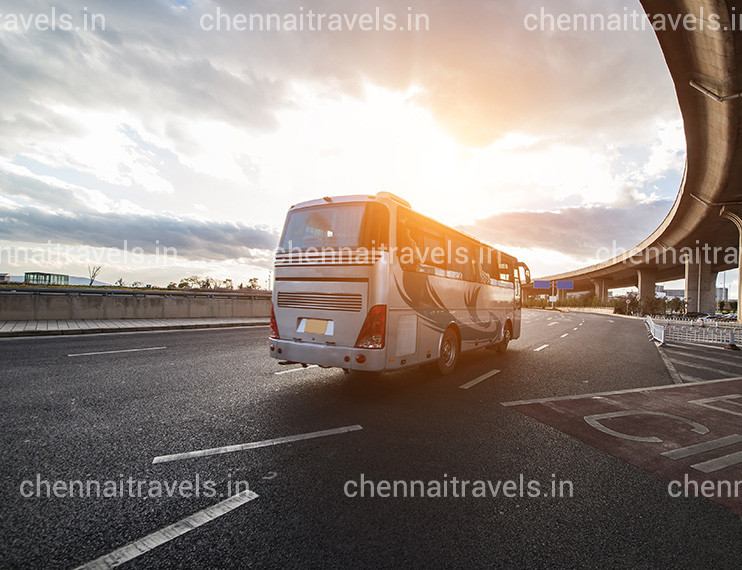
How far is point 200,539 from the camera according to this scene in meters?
2.43

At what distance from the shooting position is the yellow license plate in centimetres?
615

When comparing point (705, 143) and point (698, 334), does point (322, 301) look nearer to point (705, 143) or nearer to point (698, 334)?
point (698, 334)

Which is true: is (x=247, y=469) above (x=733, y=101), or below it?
below

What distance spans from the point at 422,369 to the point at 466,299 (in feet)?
6.52

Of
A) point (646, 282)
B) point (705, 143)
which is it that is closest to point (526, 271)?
point (705, 143)

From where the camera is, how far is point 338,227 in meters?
6.31

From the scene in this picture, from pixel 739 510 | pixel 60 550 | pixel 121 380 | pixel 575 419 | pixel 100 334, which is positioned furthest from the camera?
pixel 100 334

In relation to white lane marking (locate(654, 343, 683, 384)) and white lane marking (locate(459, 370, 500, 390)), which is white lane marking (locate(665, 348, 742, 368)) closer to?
white lane marking (locate(654, 343, 683, 384))

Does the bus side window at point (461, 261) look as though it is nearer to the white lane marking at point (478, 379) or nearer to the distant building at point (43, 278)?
the white lane marking at point (478, 379)

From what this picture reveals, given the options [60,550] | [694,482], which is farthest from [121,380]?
[694,482]

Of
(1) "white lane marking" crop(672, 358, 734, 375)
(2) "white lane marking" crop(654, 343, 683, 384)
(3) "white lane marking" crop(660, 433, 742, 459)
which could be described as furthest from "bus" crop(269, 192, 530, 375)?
(1) "white lane marking" crop(672, 358, 734, 375)

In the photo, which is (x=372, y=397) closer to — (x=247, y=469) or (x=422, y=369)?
(x=422, y=369)

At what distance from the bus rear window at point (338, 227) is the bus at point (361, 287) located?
2 centimetres

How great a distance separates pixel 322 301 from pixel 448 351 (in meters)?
3.30
